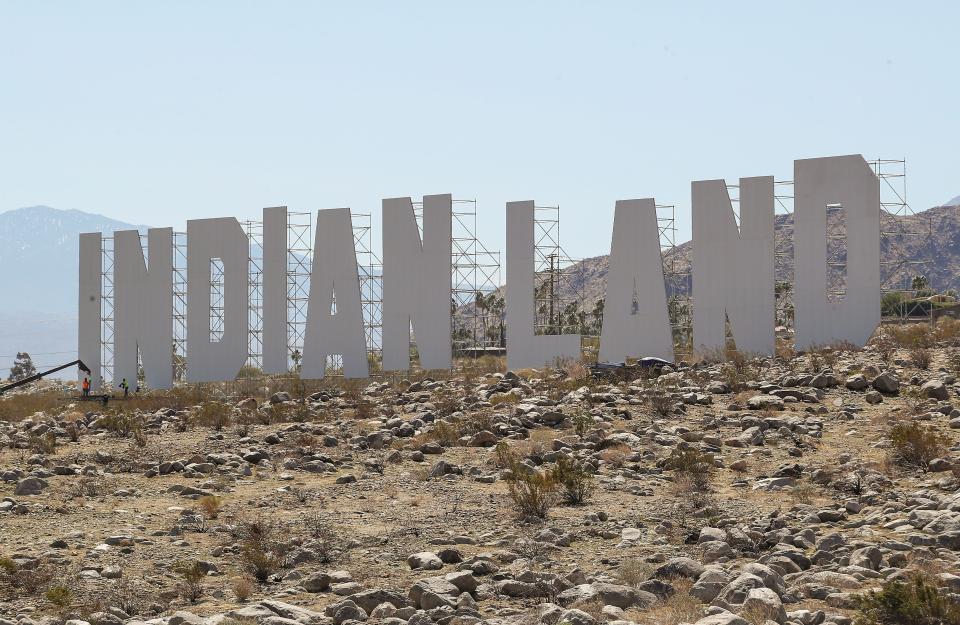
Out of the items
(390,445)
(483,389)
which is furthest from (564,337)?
(390,445)

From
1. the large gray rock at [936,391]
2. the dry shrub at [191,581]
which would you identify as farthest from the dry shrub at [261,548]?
the large gray rock at [936,391]

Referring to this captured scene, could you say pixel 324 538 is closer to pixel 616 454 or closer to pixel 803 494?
pixel 803 494

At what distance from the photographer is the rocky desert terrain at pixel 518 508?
9711 millimetres

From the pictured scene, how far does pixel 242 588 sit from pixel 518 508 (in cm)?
445

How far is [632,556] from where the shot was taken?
452 inches

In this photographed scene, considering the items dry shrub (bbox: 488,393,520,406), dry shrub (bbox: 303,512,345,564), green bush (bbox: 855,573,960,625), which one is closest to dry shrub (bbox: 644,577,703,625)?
green bush (bbox: 855,573,960,625)

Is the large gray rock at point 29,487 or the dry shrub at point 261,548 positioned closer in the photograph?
the dry shrub at point 261,548

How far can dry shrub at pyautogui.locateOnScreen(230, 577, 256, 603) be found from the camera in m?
10.5

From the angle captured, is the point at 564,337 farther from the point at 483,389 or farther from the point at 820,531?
the point at 820,531

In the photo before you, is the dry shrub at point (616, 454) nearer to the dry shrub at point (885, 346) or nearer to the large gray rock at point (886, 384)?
the large gray rock at point (886, 384)

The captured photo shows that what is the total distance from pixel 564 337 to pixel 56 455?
58.1 ft

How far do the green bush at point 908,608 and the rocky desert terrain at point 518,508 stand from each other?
2 cm

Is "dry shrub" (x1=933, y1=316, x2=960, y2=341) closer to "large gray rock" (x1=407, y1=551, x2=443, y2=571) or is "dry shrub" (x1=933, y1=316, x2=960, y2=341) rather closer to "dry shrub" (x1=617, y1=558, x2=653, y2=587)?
"dry shrub" (x1=617, y1=558, x2=653, y2=587)

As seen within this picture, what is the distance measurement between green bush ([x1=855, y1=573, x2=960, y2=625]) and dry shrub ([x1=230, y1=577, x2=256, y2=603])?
214 inches
